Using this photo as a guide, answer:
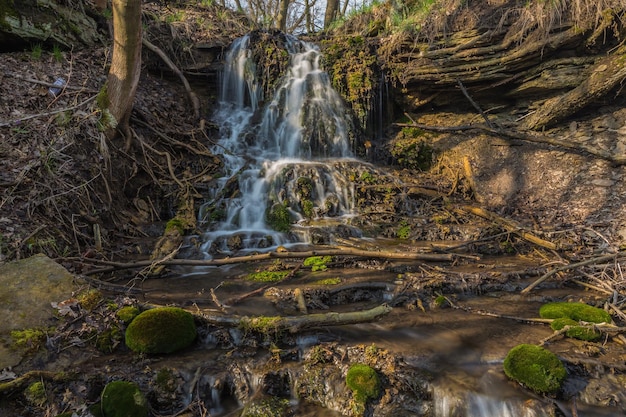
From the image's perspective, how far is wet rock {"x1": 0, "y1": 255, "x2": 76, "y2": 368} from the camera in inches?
123

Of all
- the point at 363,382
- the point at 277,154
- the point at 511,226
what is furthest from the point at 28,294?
the point at 277,154

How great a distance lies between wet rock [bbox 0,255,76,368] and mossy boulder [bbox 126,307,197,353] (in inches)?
29.9

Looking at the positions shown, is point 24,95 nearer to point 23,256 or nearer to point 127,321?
point 23,256

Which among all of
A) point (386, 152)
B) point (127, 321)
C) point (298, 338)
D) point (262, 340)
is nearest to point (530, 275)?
point (298, 338)

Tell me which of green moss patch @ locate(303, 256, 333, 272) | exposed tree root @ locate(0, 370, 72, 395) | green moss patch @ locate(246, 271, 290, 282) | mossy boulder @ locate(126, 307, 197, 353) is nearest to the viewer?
exposed tree root @ locate(0, 370, 72, 395)

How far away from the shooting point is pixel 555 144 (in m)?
8.46

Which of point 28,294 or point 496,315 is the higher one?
point 28,294

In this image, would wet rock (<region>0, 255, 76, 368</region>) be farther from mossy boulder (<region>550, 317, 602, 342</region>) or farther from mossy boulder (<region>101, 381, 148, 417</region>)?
mossy boulder (<region>550, 317, 602, 342</region>)

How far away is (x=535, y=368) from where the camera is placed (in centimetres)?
309

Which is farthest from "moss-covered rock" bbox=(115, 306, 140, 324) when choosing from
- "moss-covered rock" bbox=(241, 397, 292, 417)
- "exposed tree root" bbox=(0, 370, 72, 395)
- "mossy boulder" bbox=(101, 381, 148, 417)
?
"moss-covered rock" bbox=(241, 397, 292, 417)

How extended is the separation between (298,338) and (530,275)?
390 centimetres

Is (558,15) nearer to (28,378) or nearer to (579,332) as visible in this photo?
(579,332)

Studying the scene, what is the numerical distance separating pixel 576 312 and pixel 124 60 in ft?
25.9

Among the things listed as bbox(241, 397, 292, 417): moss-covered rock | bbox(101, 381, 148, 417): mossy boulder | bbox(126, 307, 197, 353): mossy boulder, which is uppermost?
bbox(126, 307, 197, 353): mossy boulder
